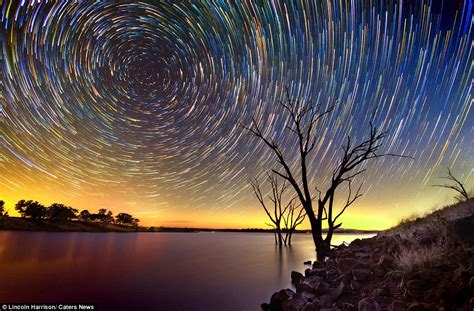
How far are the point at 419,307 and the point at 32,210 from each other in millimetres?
134796

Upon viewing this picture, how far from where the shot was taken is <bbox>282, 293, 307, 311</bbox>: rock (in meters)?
6.55

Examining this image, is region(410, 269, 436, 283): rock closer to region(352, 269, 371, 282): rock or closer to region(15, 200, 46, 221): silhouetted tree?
region(352, 269, 371, 282): rock

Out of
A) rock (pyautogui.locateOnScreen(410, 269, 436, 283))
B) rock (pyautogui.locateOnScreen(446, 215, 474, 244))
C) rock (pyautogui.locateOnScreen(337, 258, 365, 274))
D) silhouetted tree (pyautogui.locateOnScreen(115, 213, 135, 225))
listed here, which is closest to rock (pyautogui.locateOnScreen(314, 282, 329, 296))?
rock (pyautogui.locateOnScreen(337, 258, 365, 274))

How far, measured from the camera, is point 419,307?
4.59 m

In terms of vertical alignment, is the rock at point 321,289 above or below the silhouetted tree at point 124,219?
below

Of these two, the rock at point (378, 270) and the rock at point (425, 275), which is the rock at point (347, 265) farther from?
the rock at point (425, 275)

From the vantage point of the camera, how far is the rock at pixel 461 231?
6.75 m

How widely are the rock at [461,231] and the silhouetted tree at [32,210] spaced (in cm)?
13356

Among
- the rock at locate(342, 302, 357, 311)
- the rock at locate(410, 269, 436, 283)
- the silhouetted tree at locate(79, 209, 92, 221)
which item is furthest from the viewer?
the silhouetted tree at locate(79, 209, 92, 221)

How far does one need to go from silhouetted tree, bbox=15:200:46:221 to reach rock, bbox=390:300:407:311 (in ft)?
437

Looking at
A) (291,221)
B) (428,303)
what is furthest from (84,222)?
(428,303)

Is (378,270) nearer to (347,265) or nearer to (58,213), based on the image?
(347,265)

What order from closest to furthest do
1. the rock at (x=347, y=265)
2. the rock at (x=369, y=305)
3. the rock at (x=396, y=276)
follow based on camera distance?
1. the rock at (x=369, y=305)
2. the rock at (x=396, y=276)
3. the rock at (x=347, y=265)

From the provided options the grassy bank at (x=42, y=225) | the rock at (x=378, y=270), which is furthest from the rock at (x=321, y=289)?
the grassy bank at (x=42, y=225)
